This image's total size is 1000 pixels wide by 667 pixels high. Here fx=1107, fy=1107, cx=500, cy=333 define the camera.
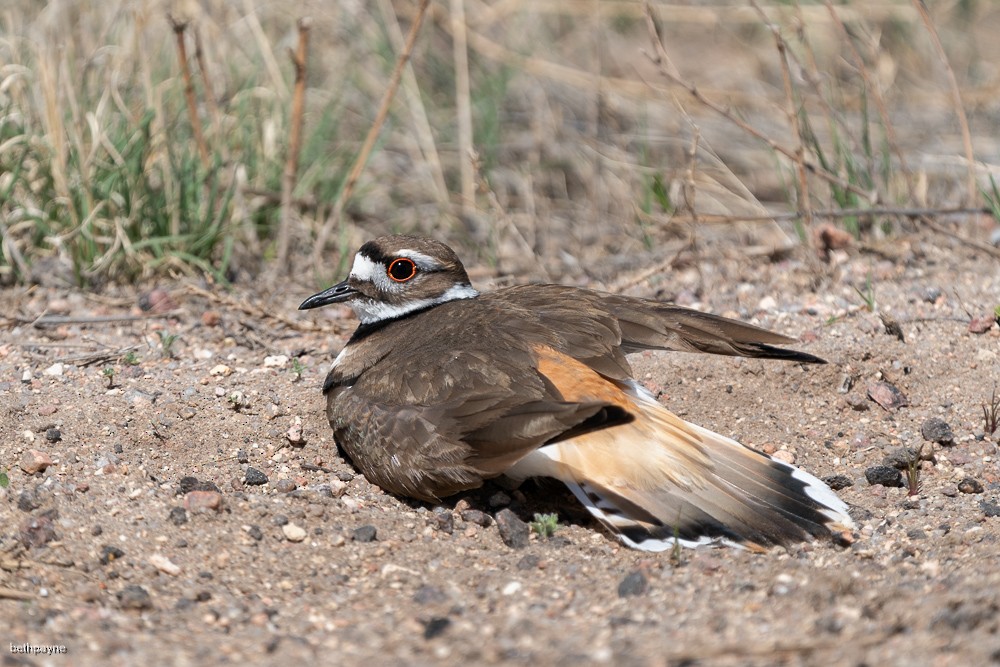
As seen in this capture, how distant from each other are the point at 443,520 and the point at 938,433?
1.94 m

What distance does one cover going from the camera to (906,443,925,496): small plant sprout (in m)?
4.01

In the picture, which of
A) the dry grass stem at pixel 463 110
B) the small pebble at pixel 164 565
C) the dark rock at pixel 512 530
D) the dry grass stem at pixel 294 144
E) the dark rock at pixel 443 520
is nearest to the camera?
the small pebble at pixel 164 565

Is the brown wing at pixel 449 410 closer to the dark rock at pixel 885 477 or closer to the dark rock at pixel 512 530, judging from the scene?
the dark rock at pixel 512 530

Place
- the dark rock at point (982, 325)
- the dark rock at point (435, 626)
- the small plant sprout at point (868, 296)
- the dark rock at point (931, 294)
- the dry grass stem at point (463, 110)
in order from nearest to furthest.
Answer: the dark rock at point (435, 626) < the dark rock at point (982, 325) < the small plant sprout at point (868, 296) < the dark rock at point (931, 294) < the dry grass stem at point (463, 110)

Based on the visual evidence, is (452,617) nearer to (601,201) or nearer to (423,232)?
(423,232)

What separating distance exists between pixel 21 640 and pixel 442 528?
1428 mm

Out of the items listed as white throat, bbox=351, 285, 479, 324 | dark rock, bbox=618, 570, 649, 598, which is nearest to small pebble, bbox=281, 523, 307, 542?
dark rock, bbox=618, 570, 649, 598

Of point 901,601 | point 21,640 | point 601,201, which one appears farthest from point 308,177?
point 901,601

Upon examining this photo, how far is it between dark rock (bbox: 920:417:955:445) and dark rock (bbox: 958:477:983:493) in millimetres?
284

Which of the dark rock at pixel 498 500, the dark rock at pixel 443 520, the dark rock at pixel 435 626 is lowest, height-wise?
the dark rock at pixel 443 520

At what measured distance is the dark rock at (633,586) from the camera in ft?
11.0

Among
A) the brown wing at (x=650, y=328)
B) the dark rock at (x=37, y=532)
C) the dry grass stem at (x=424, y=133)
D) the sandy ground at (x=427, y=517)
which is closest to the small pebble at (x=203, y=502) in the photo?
the sandy ground at (x=427, y=517)

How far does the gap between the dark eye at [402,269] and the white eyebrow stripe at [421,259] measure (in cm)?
2
